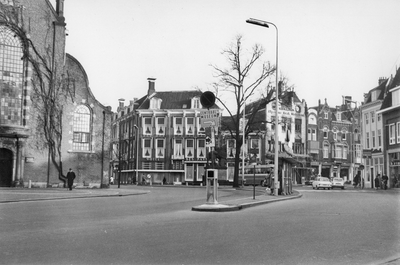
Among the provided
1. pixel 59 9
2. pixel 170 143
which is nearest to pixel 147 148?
pixel 170 143

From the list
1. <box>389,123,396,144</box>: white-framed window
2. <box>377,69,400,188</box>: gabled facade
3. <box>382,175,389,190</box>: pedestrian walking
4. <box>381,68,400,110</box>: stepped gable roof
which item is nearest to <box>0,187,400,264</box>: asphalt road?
<box>382,175,389,190</box>: pedestrian walking

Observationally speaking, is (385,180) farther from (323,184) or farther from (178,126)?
(178,126)

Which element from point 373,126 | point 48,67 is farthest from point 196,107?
point 48,67

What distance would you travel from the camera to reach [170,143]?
7544cm

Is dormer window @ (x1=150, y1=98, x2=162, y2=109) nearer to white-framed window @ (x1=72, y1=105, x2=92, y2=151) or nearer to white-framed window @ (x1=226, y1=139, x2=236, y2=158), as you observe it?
white-framed window @ (x1=226, y1=139, x2=236, y2=158)

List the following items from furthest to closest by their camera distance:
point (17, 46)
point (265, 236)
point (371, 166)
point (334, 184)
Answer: point (371, 166)
point (334, 184)
point (17, 46)
point (265, 236)

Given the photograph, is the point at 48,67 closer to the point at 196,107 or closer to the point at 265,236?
the point at 265,236

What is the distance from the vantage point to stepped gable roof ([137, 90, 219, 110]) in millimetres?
77000

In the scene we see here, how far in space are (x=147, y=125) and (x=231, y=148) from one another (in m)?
14.2

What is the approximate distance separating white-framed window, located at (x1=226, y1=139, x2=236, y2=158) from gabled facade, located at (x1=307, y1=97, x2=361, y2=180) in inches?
559

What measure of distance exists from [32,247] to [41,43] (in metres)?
30.9

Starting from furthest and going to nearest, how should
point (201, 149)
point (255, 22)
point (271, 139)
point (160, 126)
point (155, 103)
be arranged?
point (271, 139)
point (155, 103)
point (160, 126)
point (201, 149)
point (255, 22)

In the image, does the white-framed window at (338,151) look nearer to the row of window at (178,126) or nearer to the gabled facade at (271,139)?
the gabled facade at (271,139)

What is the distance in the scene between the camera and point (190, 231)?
1059 cm
